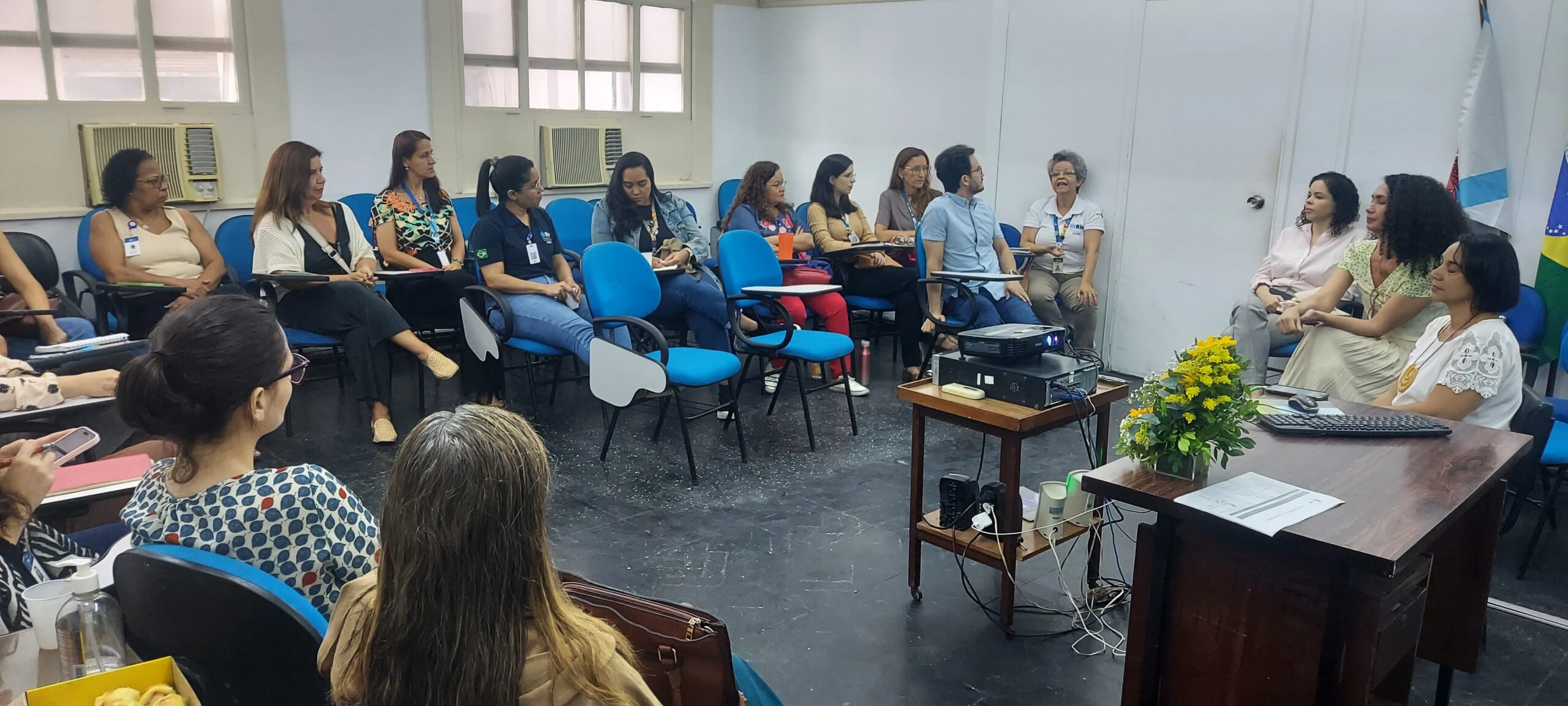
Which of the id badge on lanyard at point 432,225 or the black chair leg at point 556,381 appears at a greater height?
the id badge on lanyard at point 432,225

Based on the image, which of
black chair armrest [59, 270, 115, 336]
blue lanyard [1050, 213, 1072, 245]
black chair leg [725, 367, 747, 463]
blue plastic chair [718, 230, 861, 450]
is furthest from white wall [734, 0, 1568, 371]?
black chair armrest [59, 270, 115, 336]

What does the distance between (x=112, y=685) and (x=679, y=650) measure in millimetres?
770

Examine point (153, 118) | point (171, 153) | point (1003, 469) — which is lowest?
point (1003, 469)

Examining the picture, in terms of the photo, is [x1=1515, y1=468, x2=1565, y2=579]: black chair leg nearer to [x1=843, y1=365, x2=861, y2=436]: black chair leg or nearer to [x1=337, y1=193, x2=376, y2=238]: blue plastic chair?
[x1=843, y1=365, x2=861, y2=436]: black chair leg

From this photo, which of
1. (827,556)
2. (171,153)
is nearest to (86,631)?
(827,556)

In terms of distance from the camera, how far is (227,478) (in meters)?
1.72

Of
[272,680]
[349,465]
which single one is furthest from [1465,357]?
[349,465]

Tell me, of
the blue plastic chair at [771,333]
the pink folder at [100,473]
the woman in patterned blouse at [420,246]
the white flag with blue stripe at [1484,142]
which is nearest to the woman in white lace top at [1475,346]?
the white flag with blue stripe at [1484,142]

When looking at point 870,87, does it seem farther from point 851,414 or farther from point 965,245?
point 851,414

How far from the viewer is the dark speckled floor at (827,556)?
9.35ft

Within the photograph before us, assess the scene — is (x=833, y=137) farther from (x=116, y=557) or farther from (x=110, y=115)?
(x=116, y=557)

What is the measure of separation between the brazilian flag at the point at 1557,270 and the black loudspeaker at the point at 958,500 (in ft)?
10.6

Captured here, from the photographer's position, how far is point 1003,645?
3.02 meters

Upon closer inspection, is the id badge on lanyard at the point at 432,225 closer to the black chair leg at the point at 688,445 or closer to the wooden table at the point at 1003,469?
the black chair leg at the point at 688,445
